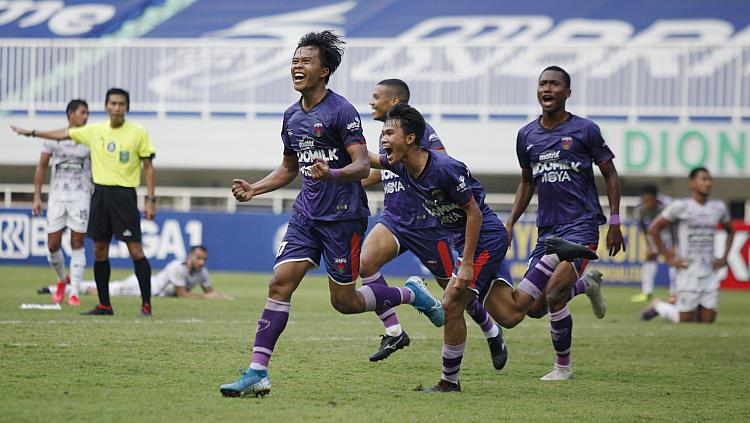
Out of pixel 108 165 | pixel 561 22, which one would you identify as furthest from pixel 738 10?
pixel 108 165

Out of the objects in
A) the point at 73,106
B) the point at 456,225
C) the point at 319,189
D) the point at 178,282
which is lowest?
the point at 178,282

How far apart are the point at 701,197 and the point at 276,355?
7.95 m

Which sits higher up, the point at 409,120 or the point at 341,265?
the point at 409,120

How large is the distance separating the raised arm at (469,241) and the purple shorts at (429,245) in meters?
1.84

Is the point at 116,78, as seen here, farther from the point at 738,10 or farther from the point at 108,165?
the point at 738,10

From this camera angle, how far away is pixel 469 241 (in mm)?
7352

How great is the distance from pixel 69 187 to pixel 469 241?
7629 mm

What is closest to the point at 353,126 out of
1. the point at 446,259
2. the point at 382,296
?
the point at 382,296

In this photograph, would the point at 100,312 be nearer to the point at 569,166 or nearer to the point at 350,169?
the point at 569,166

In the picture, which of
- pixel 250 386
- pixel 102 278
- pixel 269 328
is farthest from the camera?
pixel 102 278

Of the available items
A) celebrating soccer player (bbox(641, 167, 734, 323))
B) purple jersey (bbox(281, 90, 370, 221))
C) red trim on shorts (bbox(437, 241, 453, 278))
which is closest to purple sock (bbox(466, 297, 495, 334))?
red trim on shorts (bbox(437, 241, 453, 278))

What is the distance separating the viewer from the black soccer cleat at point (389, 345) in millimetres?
8984

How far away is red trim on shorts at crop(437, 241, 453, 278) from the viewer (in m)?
9.28

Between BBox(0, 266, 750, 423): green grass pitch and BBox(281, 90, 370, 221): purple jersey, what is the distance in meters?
1.16
